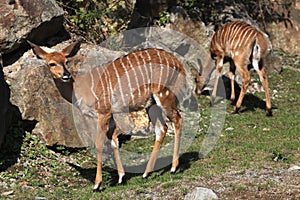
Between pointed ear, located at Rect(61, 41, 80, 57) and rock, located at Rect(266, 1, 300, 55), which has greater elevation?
pointed ear, located at Rect(61, 41, 80, 57)

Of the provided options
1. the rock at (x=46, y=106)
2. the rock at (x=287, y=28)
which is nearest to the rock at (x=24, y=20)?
the rock at (x=46, y=106)

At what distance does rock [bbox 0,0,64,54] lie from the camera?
27.0ft

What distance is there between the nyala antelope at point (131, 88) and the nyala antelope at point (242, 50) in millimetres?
3249

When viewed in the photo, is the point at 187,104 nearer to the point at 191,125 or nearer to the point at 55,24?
the point at 191,125

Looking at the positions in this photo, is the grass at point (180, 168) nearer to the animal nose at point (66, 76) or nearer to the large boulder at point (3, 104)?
the large boulder at point (3, 104)

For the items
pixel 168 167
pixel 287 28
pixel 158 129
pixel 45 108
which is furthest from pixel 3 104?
pixel 287 28

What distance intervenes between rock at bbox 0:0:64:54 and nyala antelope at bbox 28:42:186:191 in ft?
5.13

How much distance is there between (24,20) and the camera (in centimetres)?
839

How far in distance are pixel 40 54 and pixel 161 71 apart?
4.83 feet

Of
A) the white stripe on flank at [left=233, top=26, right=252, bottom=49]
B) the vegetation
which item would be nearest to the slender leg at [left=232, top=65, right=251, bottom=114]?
the vegetation

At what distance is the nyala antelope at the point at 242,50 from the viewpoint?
1056cm

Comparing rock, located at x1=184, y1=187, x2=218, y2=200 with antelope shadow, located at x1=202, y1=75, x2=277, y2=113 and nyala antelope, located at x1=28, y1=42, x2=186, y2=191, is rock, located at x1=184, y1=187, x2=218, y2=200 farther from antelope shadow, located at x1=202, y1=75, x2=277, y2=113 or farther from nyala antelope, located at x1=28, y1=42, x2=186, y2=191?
antelope shadow, located at x1=202, y1=75, x2=277, y2=113

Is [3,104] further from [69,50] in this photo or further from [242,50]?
[242,50]

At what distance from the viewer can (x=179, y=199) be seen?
595 cm
